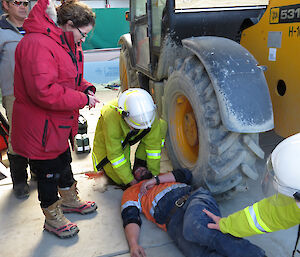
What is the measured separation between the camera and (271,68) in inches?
102

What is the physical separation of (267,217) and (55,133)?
→ 4.44ft

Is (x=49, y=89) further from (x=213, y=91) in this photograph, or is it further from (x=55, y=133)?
(x=213, y=91)

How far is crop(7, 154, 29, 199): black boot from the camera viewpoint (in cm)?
271

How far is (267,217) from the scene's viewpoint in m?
1.53

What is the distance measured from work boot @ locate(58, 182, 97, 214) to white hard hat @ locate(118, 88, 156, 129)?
2.39 feet

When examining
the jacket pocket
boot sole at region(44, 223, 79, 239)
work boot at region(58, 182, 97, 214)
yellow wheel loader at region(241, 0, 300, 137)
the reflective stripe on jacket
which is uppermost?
yellow wheel loader at region(241, 0, 300, 137)

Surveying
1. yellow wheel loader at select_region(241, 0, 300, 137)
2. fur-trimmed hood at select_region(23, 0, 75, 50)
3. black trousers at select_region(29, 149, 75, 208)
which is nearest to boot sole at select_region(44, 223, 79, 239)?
black trousers at select_region(29, 149, 75, 208)

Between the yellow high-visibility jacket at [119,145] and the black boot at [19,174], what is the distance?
63 cm

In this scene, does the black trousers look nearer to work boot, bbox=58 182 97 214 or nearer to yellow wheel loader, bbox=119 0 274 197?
work boot, bbox=58 182 97 214

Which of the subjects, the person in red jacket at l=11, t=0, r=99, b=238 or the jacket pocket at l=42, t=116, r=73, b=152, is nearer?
the person in red jacket at l=11, t=0, r=99, b=238

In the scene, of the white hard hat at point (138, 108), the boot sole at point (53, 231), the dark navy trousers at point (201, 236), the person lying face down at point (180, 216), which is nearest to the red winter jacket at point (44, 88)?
the white hard hat at point (138, 108)

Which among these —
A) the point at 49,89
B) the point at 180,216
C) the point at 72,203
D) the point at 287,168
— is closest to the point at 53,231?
the point at 72,203

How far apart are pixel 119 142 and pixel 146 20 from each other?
4.88 ft

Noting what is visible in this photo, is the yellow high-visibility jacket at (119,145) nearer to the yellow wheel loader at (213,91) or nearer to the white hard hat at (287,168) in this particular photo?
the yellow wheel loader at (213,91)
